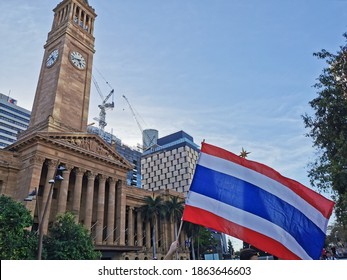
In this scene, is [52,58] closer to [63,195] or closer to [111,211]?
[63,195]

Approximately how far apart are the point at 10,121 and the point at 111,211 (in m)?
96.4

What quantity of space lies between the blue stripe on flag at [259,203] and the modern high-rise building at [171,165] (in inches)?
4248

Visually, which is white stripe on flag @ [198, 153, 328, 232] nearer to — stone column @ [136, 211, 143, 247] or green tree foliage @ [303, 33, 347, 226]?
green tree foliage @ [303, 33, 347, 226]

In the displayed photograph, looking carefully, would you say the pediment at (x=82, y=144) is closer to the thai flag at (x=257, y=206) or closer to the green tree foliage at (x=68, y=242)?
the green tree foliage at (x=68, y=242)

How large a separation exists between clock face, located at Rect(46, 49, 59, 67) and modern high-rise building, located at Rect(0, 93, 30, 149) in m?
74.9

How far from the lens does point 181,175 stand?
11819cm

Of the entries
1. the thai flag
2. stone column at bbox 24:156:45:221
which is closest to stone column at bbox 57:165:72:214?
stone column at bbox 24:156:45:221

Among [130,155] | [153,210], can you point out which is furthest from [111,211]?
[130,155]

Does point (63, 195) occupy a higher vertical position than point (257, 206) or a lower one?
higher

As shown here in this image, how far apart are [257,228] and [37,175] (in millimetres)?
32562

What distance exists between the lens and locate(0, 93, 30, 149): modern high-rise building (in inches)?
4518

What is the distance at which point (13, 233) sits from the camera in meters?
22.9
